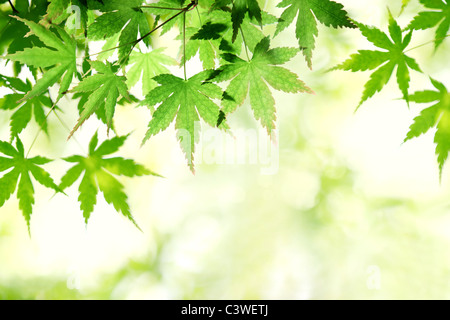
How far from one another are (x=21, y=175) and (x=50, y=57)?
27 cm

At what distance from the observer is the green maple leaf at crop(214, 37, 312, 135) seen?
47 centimetres

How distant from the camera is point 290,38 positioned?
9.20ft

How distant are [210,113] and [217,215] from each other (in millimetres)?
2898

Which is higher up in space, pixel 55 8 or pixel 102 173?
pixel 55 8

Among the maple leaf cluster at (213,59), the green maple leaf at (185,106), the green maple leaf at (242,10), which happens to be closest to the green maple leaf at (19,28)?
the maple leaf cluster at (213,59)

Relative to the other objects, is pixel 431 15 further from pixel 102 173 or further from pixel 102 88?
pixel 102 173

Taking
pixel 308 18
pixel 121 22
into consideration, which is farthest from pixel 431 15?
pixel 121 22

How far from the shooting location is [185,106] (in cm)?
51

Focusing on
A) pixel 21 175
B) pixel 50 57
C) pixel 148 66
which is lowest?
pixel 21 175

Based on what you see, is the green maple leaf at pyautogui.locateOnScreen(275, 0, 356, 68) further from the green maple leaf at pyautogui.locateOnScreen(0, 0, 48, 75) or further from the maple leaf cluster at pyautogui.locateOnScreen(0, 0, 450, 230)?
the green maple leaf at pyautogui.locateOnScreen(0, 0, 48, 75)

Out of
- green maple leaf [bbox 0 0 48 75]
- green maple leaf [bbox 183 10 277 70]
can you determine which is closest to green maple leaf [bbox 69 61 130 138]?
green maple leaf [bbox 183 10 277 70]

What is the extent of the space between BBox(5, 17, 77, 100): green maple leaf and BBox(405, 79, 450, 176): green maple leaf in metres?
0.56
